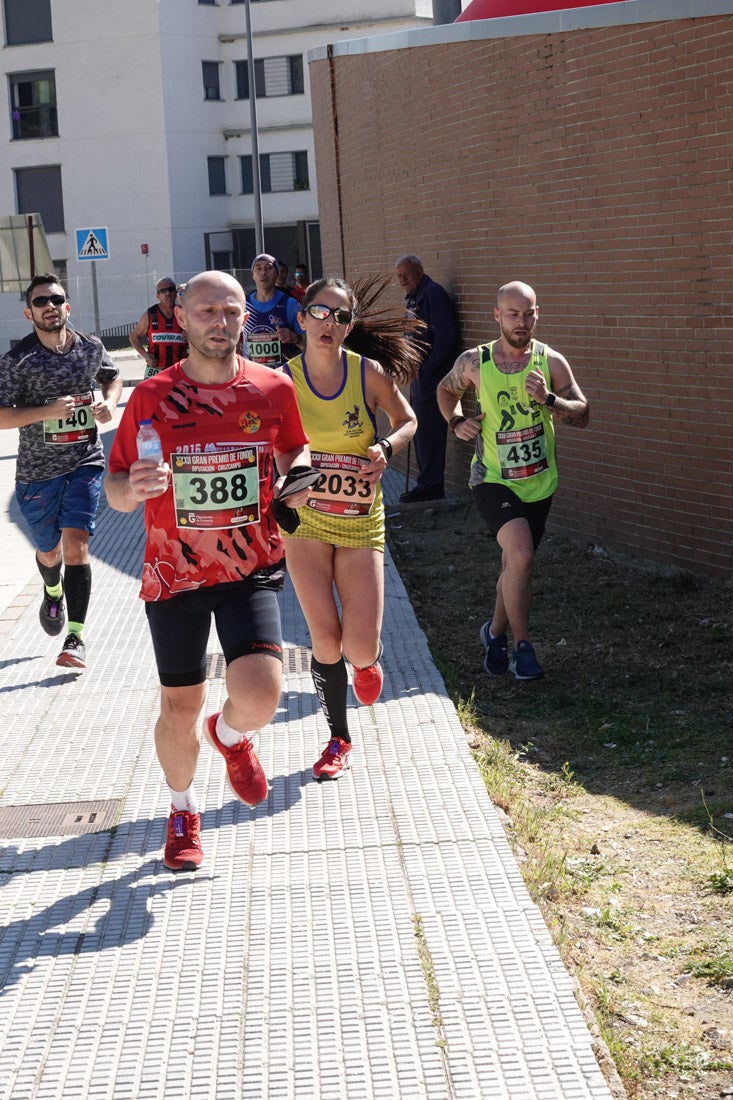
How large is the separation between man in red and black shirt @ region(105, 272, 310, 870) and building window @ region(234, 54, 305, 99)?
5267 cm

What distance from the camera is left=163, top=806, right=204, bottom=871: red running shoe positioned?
513cm

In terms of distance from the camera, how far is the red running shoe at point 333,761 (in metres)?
6.00

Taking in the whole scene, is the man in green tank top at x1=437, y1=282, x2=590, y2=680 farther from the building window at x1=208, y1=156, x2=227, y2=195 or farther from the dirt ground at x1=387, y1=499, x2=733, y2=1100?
the building window at x1=208, y1=156, x2=227, y2=195

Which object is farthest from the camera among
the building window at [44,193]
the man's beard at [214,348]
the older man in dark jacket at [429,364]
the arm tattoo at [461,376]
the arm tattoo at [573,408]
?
the building window at [44,193]

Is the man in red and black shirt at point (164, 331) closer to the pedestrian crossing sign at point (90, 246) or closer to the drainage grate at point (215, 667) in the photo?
the drainage grate at point (215, 667)

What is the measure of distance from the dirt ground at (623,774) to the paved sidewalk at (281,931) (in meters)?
0.21

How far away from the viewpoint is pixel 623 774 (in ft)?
21.5

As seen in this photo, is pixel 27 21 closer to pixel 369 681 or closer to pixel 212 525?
pixel 369 681

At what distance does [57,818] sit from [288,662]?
8.04 ft

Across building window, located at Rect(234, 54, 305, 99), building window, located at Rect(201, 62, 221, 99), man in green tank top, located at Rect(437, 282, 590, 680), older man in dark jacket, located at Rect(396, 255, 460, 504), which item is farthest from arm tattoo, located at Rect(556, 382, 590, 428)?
building window, located at Rect(234, 54, 305, 99)

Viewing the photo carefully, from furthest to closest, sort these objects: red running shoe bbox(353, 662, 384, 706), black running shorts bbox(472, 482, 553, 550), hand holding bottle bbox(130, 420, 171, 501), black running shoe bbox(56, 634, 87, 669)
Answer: black running shoe bbox(56, 634, 87, 669) → black running shorts bbox(472, 482, 553, 550) → red running shoe bbox(353, 662, 384, 706) → hand holding bottle bbox(130, 420, 171, 501)

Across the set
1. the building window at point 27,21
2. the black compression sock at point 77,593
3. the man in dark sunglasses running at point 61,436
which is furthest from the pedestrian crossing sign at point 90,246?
the building window at point 27,21

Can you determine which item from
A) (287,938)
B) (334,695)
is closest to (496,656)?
(334,695)

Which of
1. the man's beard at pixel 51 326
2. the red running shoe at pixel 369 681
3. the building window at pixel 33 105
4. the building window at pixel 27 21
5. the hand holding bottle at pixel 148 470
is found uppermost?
the building window at pixel 27 21
